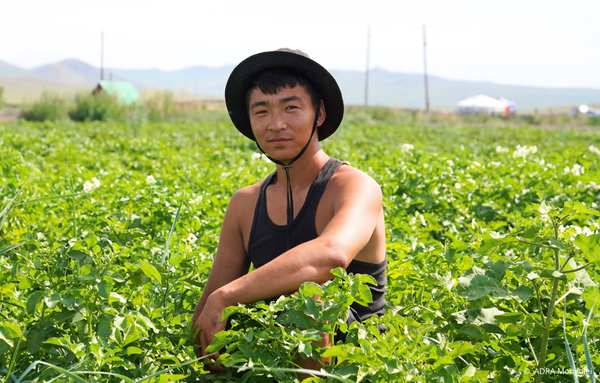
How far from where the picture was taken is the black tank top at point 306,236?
2.06 meters

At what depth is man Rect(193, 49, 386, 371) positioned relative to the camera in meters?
2.01

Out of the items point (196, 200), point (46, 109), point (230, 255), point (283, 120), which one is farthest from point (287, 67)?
point (46, 109)

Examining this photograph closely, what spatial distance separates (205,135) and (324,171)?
1226 centimetres

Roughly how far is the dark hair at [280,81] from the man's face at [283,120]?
2cm

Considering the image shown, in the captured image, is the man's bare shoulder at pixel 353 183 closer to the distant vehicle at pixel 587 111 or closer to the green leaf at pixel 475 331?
the green leaf at pixel 475 331

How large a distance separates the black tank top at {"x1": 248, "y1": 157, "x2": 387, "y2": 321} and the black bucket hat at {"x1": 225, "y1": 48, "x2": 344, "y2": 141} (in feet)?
0.81

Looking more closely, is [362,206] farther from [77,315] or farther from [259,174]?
[259,174]

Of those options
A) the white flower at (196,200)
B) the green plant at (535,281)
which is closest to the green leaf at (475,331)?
the green plant at (535,281)

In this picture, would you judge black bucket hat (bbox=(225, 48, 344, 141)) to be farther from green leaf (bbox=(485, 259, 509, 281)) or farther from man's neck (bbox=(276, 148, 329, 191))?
green leaf (bbox=(485, 259, 509, 281))

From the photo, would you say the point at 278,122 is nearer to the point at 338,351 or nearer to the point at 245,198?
the point at 245,198

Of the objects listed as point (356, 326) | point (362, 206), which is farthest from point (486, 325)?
point (362, 206)

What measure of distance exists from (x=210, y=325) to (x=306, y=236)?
56 centimetres

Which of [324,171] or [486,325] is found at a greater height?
[324,171]

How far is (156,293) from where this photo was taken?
2074 mm
